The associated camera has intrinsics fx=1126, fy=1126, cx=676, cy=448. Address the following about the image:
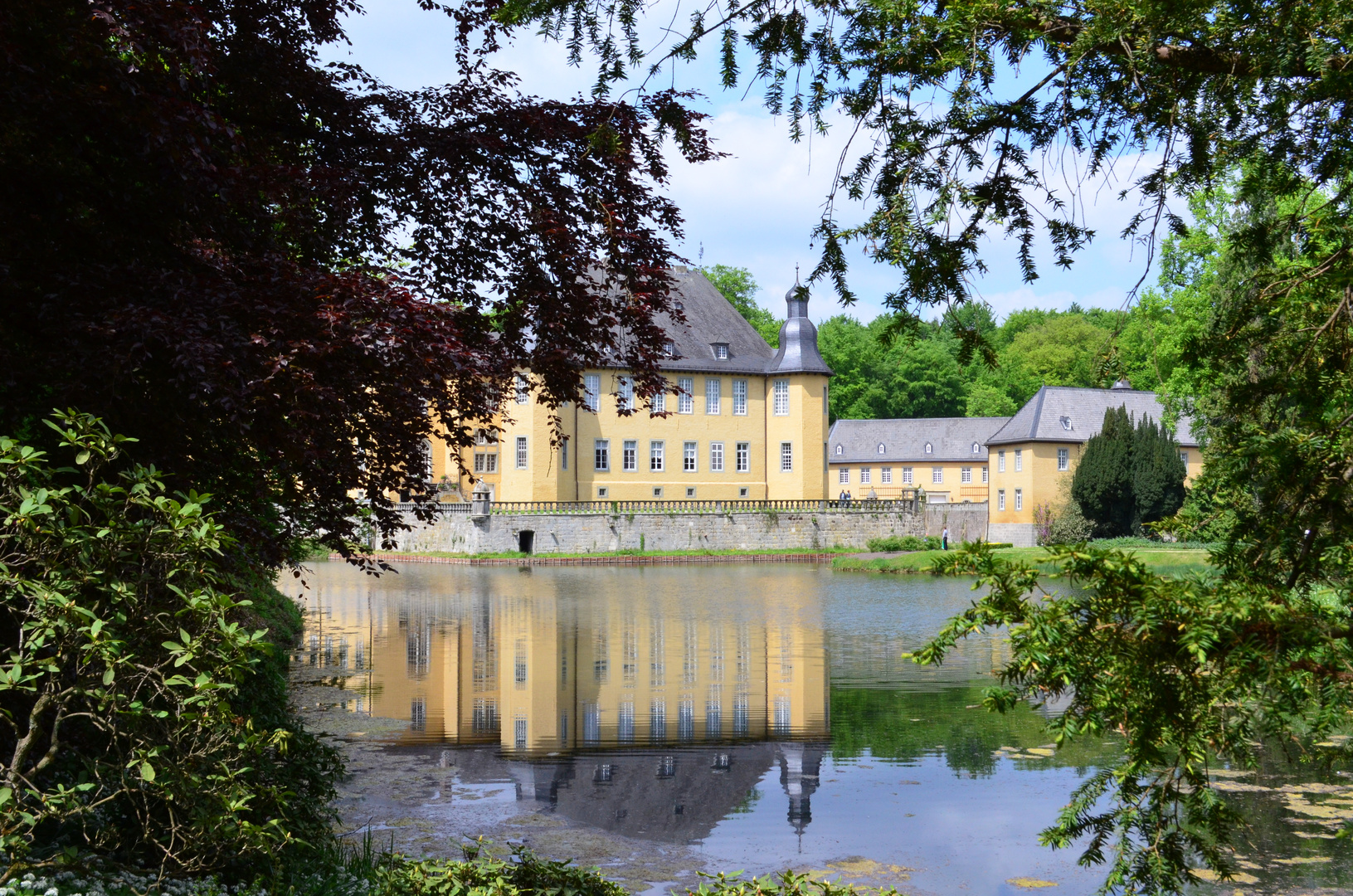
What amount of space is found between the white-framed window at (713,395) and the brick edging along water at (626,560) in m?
11.6

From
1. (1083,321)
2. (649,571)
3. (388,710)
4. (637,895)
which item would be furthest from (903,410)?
(637,895)

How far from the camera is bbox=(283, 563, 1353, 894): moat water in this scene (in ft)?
22.0

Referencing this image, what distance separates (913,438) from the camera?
71.6 m

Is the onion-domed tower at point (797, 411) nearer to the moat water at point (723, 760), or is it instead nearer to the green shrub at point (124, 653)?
the moat water at point (723, 760)

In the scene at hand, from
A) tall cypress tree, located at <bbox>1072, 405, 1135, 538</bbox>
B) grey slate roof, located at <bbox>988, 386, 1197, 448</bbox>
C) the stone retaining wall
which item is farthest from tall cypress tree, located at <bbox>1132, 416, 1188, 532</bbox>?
grey slate roof, located at <bbox>988, 386, 1197, 448</bbox>

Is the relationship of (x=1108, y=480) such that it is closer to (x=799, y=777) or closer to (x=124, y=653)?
(x=799, y=777)

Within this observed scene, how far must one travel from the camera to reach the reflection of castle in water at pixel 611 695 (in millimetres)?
8469

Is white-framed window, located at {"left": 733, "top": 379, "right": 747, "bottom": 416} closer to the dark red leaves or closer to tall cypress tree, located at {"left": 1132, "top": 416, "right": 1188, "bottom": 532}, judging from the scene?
tall cypress tree, located at {"left": 1132, "top": 416, "right": 1188, "bottom": 532}

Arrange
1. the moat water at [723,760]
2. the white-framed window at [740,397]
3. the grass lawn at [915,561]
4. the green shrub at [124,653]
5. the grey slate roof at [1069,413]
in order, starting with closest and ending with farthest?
the green shrub at [124,653], the moat water at [723,760], the grass lawn at [915,561], the grey slate roof at [1069,413], the white-framed window at [740,397]

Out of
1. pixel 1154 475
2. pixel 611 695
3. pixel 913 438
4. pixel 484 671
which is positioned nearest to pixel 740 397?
pixel 913 438

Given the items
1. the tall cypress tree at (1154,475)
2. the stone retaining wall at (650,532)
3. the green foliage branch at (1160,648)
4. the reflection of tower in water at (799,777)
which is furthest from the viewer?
the stone retaining wall at (650,532)

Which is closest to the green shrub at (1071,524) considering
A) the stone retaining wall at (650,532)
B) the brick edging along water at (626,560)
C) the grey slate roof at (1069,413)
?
the stone retaining wall at (650,532)

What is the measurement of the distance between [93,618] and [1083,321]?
8374 centimetres

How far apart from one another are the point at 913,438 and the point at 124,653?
230ft
